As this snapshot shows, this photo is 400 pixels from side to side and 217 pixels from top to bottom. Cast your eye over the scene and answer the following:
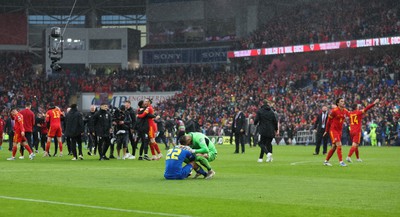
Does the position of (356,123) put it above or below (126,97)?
below

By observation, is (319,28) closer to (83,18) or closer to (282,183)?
(83,18)

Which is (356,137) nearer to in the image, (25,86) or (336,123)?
(336,123)

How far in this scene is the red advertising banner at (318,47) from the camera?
5850 centimetres

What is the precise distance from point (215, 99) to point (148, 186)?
49770 millimetres

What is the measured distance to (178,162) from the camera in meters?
18.1

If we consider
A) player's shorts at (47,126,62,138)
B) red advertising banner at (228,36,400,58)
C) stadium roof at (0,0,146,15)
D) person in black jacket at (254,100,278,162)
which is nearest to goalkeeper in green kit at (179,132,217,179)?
person in black jacket at (254,100,278,162)

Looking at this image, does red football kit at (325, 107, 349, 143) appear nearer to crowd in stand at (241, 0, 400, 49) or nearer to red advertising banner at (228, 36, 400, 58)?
red advertising banner at (228, 36, 400, 58)

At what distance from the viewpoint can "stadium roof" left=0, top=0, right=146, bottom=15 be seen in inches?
3307

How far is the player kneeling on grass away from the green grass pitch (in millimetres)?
242

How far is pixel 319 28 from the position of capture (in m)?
66.1

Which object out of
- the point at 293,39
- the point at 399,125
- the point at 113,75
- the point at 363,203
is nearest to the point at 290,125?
the point at 399,125

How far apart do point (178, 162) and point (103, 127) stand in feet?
34.4

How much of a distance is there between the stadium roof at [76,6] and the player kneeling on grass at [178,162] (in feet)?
220

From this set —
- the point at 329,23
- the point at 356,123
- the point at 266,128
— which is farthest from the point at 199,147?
the point at 329,23
